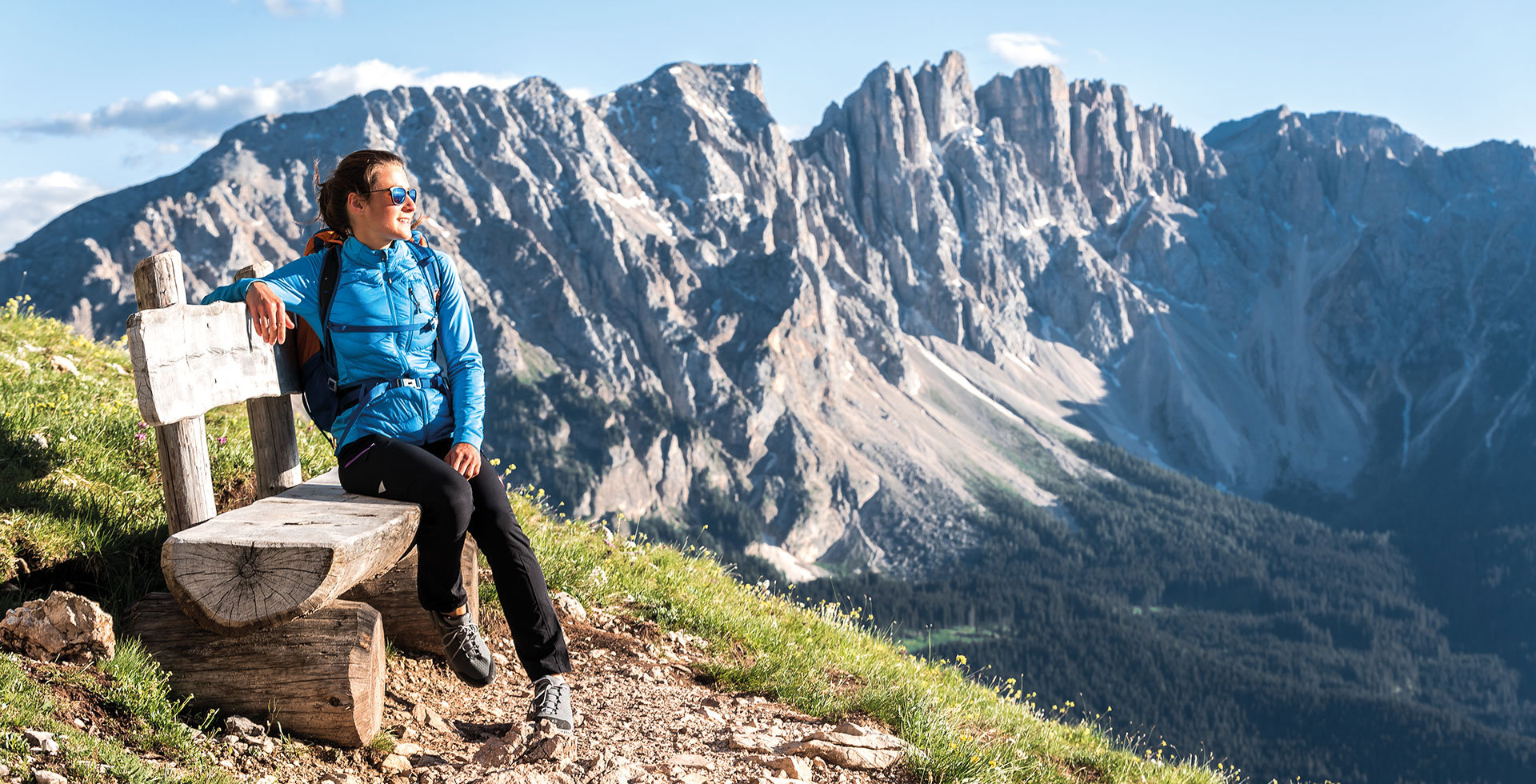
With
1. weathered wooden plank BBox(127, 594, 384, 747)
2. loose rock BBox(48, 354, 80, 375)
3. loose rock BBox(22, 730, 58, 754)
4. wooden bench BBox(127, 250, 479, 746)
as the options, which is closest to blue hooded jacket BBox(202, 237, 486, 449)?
wooden bench BBox(127, 250, 479, 746)

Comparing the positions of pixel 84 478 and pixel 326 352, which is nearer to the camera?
pixel 326 352

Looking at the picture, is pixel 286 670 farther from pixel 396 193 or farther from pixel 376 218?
pixel 396 193

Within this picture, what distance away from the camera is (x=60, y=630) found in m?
4.83

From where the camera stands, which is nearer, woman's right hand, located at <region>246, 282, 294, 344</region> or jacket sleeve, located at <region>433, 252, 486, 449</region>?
woman's right hand, located at <region>246, 282, 294, 344</region>

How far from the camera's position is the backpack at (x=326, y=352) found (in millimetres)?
5953

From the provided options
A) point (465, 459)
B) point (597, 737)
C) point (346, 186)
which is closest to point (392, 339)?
point (465, 459)

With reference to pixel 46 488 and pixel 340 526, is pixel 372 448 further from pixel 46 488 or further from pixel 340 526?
pixel 46 488

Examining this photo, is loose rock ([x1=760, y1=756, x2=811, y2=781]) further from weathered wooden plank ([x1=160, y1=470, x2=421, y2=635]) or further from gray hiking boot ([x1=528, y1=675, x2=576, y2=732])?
weathered wooden plank ([x1=160, y1=470, x2=421, y2=635])

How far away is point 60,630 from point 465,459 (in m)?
2.29

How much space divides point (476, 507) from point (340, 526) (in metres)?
0.97

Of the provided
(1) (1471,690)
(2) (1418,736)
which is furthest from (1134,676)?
(1) (1471,690)

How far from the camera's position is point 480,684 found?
5.97 metres

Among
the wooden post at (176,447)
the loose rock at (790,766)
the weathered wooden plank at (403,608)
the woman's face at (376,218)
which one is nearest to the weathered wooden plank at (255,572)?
the wooden post at (176,447)

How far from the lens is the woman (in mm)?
5656
